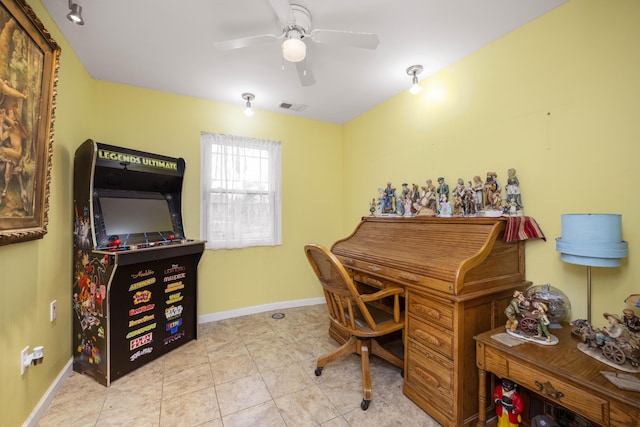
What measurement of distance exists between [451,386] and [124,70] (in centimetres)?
357

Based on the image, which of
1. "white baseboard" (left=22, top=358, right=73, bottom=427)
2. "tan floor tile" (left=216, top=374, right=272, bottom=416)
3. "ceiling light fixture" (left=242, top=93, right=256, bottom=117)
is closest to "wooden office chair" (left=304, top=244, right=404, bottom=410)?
"tan floor tile" (left=216, top=374, right=272, bottom=416)

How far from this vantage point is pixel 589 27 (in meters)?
1.56

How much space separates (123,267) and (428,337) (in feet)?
7.26

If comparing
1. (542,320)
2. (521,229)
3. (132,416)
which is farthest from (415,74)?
(132,416)

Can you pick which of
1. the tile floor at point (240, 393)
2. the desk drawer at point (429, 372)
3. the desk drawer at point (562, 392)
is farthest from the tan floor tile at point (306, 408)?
the desk drawer at point (562, 392)

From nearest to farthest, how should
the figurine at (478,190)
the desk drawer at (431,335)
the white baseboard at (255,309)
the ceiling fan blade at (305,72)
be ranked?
the desk drawer at (431,335) < the ceiling fan blade at (305,72) < the figurine at (478,190) < the white baseboard at (255,309)

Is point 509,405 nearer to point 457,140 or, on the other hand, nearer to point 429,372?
point 429,372

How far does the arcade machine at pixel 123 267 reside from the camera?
6.29ft

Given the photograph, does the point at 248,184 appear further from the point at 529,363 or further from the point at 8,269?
the point at 529,363

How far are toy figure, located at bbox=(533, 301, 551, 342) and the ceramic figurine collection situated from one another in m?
0.65

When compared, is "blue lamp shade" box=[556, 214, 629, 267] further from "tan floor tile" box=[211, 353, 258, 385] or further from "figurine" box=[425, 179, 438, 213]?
"tan floor tile" box=[211, 353, 258, 385]

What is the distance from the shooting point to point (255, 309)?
3312 mm

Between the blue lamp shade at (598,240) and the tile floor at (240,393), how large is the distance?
1.27 m

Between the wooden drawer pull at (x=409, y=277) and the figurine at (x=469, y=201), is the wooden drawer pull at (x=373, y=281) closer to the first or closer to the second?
the wooden drawer pull at (x=409, y=277)
